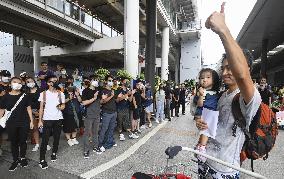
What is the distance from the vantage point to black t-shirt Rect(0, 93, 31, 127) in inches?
213

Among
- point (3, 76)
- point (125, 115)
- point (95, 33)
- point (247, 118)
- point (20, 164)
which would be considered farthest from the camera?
point (95, 33)

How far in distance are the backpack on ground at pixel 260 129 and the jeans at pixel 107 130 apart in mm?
5450

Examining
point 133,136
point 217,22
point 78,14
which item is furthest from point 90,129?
point 78,14

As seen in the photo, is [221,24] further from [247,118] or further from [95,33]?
[95,33]

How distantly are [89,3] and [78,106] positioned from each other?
17201 mm

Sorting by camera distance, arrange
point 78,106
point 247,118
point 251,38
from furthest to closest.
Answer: point 251,38
point 78,106
point 247,118

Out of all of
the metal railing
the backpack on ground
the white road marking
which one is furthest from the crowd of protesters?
the metal railing

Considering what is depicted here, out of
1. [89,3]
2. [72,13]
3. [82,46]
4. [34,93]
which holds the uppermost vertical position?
[89,3]

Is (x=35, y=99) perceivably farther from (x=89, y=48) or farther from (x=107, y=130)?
(x=89, y=48)

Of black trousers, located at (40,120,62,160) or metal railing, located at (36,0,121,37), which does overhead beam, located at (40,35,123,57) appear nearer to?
metal railing, located at (36,0,121,37)

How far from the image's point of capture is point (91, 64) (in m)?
36.4

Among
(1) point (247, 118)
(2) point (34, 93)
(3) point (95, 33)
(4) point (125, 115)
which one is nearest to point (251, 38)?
(3) point (95, 33)

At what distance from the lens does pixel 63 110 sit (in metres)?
7.18

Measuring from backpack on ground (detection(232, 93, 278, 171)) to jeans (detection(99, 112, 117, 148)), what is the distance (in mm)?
5450
